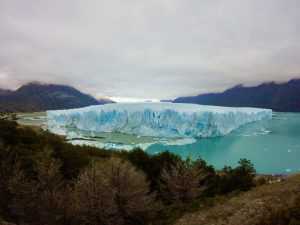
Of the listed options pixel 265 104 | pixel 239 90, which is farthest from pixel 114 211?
pixel 239 90

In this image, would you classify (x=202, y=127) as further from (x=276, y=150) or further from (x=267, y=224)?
→ (x=267, y=224)

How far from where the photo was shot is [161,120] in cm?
2628

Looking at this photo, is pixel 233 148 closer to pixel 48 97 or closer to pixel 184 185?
pixel 184 185

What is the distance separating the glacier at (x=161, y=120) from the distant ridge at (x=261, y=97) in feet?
193

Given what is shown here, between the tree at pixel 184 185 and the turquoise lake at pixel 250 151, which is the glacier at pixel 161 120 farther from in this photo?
the tree at pixel 184 185

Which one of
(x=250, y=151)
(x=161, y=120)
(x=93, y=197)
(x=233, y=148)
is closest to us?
(x=93, y=197)

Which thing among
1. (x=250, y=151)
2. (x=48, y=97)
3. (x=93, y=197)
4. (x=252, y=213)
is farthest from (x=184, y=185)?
(x=48, y=97)

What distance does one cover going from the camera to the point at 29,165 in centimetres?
933

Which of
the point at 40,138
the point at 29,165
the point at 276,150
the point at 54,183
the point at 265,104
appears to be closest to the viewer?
the point at 54,183

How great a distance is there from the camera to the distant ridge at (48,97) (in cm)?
10716

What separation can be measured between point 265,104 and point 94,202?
9203 centimetres

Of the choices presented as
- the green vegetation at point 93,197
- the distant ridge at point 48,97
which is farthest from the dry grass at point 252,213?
the distant ridge at point 48,97

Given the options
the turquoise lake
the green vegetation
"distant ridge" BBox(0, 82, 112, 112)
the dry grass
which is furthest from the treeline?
"distant ridge" BBox(0, 82, 112, 112)

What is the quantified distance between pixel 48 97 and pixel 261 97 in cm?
8913
